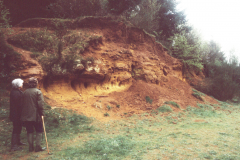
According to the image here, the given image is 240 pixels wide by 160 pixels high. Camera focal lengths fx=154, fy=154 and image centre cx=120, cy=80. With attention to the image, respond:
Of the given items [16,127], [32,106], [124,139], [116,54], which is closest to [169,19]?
[116,54]

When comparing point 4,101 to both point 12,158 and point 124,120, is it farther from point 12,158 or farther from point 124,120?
point 124,120

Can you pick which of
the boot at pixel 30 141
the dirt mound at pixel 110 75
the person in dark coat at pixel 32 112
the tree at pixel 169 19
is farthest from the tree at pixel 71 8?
the boot at pixel 30 141

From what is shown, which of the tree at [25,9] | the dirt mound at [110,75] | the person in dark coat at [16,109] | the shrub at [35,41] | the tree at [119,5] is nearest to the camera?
the person in dark coat at [16,109]

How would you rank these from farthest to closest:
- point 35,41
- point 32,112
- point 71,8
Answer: point 71,8, point 35,41, point 32,112

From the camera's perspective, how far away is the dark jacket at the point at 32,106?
14.4 ft

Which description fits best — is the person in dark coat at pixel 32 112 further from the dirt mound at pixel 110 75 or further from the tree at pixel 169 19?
the tree at pixel 169 19

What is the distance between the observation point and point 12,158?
4098 mm

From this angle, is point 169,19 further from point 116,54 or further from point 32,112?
point 32,112

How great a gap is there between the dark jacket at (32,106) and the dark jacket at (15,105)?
1.41ft

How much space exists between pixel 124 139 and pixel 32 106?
3.28 m

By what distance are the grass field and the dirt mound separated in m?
1.21

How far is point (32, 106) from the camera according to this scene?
4.46 meters

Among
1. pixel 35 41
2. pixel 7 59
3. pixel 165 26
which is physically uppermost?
pixel 165 26

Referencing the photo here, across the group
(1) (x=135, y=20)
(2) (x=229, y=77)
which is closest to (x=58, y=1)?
(1) (x=135, y=20)
